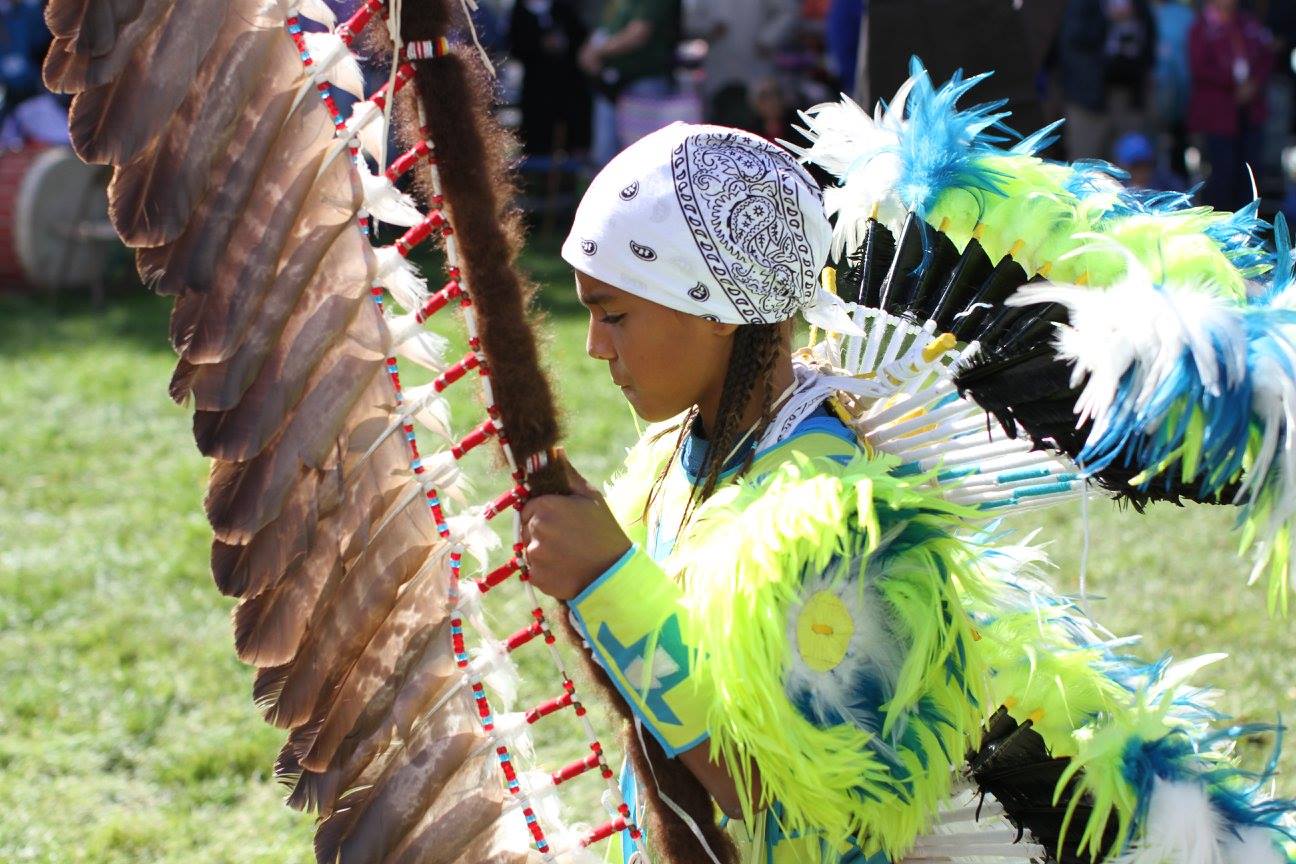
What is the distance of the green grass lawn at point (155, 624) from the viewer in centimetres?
349

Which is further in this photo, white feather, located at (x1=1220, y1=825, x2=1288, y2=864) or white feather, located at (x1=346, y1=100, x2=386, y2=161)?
white feather, located at (x1=1220, y1=825, x2=1288, y2=864)

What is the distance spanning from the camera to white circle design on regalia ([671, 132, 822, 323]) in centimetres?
195

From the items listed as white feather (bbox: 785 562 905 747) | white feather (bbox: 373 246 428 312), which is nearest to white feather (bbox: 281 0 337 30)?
white feather (bbox: 373 246 428 312)

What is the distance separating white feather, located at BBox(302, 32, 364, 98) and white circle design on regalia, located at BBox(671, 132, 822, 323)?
429mm

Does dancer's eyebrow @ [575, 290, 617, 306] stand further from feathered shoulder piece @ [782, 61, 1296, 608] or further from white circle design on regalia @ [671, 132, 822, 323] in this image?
feathered shoulder piece @ [782, 61, 1296, 608]

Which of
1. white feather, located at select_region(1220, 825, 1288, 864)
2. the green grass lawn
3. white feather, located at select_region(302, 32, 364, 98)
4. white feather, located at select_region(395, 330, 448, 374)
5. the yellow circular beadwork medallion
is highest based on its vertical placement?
white feather, located at select_region(302, 32, 364, 98)

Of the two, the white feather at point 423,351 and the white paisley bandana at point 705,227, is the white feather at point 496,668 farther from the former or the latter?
the white paisley bandana at point 705,227

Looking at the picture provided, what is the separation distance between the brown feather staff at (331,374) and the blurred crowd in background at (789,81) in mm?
7371

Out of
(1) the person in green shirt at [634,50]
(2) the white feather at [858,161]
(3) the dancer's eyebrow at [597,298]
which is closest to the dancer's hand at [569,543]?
(3) the dancer's eyebrow at [597,298]

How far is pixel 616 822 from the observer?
213cm

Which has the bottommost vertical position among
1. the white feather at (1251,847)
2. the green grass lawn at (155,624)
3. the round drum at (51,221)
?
the round drum at (51,221)

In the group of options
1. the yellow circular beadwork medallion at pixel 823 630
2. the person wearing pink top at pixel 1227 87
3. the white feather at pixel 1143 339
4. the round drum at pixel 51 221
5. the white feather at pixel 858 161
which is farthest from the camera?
the person wearing pink top at pixel 1227 87

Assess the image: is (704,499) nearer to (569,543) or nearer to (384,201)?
(569,543)

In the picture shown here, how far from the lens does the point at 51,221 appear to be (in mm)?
9289
